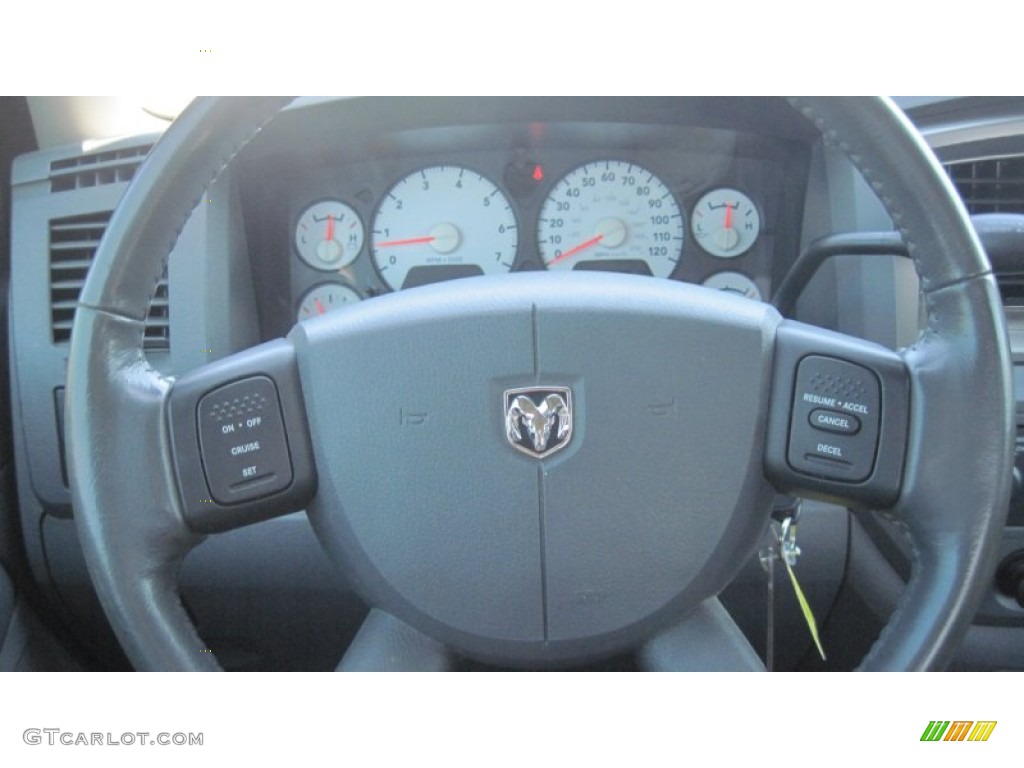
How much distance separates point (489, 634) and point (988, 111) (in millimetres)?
892

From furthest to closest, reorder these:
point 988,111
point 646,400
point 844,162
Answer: point 844,162
point 988,111
point 646,400

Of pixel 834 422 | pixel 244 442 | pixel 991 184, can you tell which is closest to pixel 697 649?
pixel 834 422

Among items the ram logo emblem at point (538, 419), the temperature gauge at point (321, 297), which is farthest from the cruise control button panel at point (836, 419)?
the temperature gauge at point (321, 297)

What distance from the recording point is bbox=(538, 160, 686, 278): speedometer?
5.10ft

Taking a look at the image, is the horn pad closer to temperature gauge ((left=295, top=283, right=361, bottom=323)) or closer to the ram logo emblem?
the ram logo emblem

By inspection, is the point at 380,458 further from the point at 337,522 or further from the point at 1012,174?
the point at 1012,174

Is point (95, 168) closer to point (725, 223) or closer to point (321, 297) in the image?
point (321, 297)

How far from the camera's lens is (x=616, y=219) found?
1.55m

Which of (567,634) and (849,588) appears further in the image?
Result: (849,588)

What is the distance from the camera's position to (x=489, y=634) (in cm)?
77

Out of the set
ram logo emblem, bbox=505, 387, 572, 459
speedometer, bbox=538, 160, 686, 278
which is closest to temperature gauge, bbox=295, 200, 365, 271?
speedometer, bbox=538, 160, 686, 278

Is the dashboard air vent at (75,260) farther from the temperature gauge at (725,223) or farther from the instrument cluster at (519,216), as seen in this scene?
the temperature gauge at (725,223)

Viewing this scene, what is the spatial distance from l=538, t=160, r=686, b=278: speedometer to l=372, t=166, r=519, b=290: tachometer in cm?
8

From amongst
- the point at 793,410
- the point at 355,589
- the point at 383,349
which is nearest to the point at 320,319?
the point at 383,349
